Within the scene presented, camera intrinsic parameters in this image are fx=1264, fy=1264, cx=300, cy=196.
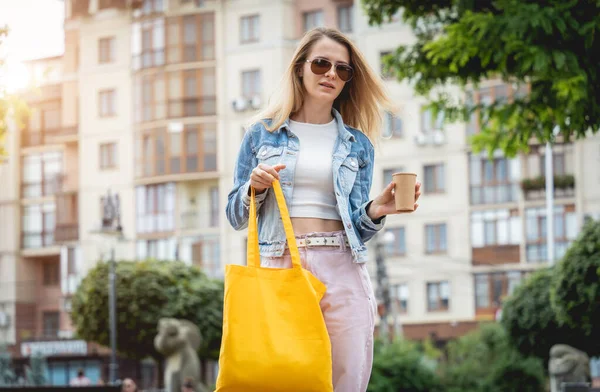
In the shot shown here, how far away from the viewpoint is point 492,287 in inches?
2099

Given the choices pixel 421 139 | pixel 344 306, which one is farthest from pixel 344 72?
pixel 421 139

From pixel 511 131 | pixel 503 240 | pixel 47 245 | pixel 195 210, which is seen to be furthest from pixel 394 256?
pixel 511 131

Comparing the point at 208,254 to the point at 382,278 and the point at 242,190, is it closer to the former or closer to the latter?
the point at 382,278

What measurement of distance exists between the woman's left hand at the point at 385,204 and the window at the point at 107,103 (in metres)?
56.7

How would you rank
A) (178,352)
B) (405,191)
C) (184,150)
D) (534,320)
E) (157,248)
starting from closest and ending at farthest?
(405,191), (178,352), (534,320), (184,150), (157,248)

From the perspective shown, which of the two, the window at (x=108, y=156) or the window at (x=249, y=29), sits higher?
the window at (x=249, y=29)

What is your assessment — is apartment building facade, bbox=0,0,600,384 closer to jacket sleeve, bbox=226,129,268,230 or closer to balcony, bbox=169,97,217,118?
balcony, bbox=169,97,217,118

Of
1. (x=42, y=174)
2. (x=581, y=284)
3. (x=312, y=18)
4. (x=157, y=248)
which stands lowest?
(x=581, y=284)

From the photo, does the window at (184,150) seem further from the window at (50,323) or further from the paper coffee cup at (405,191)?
the paper coffee cup at (405,191)

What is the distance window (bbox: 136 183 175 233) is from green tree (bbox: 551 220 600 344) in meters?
38.0

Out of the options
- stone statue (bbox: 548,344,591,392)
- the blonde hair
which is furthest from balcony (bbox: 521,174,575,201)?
the blonde hair

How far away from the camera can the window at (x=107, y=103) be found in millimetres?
60969

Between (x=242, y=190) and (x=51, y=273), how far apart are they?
61737 mm

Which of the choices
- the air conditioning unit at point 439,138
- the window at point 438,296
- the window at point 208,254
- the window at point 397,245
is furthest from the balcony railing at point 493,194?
the window at point 208,254
